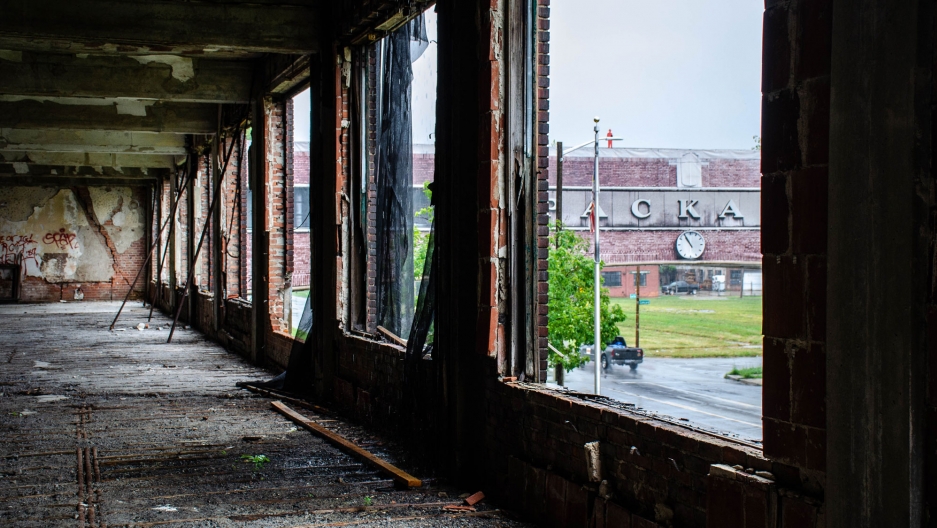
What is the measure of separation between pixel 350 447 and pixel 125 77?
6.46 metres

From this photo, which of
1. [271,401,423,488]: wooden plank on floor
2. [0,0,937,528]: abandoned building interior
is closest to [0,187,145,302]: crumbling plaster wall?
[0,0,937,528]: abandoned building interior

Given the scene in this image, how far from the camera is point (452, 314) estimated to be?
5020mm

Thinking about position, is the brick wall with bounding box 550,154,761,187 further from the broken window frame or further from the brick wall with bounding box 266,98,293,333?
the brick wall with bounding box 266,98,293,333

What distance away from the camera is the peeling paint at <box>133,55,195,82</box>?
1005cm

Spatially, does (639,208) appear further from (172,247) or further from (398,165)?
(172,247)

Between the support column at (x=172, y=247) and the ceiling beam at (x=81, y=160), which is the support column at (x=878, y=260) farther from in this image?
the support column at (x=172, y=247)

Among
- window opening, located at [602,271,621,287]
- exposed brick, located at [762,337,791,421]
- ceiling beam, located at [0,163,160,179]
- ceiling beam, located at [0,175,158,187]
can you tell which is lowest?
window opening, located at [602,271,621,287]

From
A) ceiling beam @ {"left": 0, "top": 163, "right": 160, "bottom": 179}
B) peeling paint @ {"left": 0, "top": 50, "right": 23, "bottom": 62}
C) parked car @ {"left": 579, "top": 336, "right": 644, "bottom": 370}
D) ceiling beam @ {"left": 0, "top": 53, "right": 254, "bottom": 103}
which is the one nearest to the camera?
peeling paint @ {"left": 0, "top": 50, "right": 23, "bottom": 62}

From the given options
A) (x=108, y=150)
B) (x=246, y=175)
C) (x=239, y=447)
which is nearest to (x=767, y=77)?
(x=239, y=447)

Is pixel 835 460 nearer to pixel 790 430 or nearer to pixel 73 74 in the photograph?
pixel 790 430

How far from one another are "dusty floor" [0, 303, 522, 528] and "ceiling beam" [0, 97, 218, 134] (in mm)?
3902

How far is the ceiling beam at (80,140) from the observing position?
48.0 ft

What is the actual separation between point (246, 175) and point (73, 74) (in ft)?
11.3

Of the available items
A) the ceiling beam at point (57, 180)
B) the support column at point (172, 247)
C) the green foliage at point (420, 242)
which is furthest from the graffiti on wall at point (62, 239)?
the green foliage at point (420, 242)
